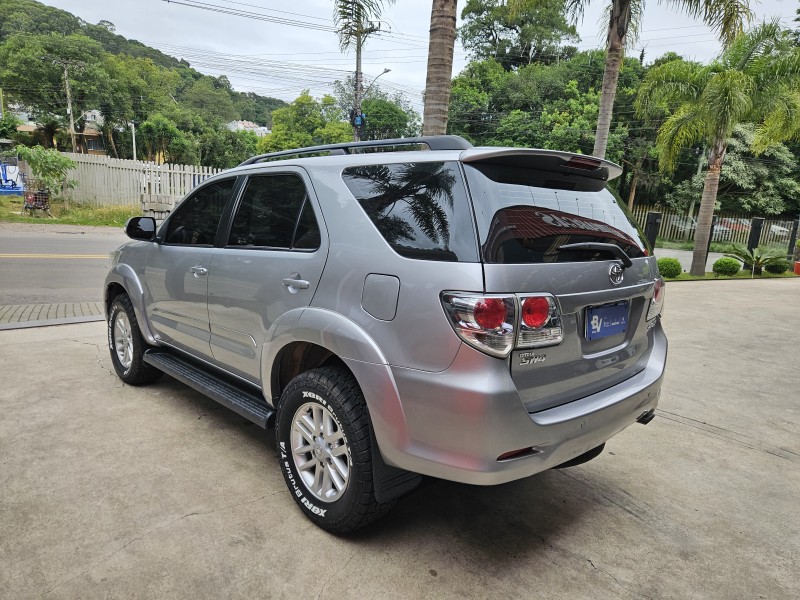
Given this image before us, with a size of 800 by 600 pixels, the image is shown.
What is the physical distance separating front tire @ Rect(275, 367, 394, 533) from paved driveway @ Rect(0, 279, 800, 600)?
0.52ft

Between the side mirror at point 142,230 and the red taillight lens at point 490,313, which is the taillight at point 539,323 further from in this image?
the side mirror at point 142,230

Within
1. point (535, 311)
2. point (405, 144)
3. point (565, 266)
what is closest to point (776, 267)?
point (565, 266)

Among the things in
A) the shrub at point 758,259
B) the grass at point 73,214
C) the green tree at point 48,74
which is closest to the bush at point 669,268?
the shrub at point 758,259

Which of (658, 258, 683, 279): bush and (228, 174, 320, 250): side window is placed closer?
(228, 174, 320, 250): side window

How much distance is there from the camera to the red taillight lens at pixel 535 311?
2.01 m

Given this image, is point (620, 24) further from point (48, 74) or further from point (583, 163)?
point (48, 74)

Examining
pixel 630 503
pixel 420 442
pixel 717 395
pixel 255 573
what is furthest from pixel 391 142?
pixel 717 395

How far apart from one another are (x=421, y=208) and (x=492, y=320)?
0.61 m

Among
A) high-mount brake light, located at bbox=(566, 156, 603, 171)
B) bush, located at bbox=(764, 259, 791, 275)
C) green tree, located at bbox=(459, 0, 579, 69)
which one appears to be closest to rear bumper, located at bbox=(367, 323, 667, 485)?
high-mount brake light, located at bbox=(566, 156, 603, 171)

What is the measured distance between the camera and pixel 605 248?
239 cm

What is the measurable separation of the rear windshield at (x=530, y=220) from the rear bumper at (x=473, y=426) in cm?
45

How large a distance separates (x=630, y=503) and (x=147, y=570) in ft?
8.06

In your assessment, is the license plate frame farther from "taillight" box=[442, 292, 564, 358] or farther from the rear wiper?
"taillight" box=[442, 292, 564, 358]

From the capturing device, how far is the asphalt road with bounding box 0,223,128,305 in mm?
7871
